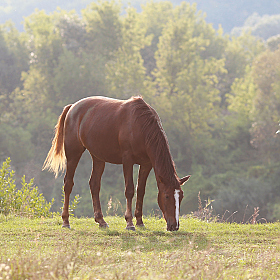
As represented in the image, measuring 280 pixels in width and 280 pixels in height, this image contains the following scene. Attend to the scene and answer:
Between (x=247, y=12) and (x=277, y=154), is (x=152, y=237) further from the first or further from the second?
(x=247, y=12)

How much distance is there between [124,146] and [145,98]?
2939 cm

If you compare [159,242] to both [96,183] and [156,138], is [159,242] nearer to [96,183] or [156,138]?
[156,138]

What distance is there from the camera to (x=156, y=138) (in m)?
6.38

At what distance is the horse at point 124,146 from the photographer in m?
6.22

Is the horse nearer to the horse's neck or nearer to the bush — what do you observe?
the horse's neck

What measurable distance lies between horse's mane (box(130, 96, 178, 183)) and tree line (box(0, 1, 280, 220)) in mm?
23397

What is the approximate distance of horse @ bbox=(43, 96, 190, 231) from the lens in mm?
6223

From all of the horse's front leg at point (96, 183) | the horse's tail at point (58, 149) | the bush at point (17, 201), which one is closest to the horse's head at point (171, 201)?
the horse's front leg at point (96, 183)

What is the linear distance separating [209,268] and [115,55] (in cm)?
3747

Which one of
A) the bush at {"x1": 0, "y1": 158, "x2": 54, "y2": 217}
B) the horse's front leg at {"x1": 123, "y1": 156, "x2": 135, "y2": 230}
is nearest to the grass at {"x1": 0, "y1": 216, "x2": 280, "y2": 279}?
the horse's front leg at {"x1": 123, "y1": 156, "x2": 135, "y2": 230}

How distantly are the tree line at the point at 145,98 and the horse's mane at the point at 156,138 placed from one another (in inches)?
921

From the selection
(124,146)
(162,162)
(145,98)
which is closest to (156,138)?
(162,162)

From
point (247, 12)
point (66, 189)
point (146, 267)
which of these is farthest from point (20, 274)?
point (247, 12)

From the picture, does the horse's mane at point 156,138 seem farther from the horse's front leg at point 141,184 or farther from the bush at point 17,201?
the bush at point 17,201
